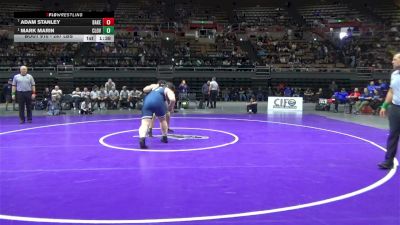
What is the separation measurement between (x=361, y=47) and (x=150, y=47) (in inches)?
584

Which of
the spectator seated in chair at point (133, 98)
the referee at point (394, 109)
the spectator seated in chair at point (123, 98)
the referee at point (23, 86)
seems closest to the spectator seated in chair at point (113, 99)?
the spectator seated in chair at point (123, 98)

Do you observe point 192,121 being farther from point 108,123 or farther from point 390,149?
point 390,149

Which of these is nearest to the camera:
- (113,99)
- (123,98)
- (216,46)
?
(113,99)

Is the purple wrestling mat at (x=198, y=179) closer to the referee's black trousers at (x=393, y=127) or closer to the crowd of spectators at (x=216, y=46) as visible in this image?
the referee's black trousers at (x=393, y=127)

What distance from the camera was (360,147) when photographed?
31.2 ft

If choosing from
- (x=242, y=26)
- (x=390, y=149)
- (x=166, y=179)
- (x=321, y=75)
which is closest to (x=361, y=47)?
(x=321, y=75)

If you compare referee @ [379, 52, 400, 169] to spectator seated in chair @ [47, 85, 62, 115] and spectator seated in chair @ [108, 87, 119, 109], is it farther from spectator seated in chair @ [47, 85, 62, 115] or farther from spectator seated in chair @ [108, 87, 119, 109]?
spectator seated in chair @ [108, 87, 119, 109]

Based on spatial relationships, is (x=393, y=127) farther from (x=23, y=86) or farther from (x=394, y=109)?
(x=23, y=86)

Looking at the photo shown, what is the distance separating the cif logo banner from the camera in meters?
19.5

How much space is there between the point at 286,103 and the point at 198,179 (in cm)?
1400

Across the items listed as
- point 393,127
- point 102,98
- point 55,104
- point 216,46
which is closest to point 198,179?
point 393,127
